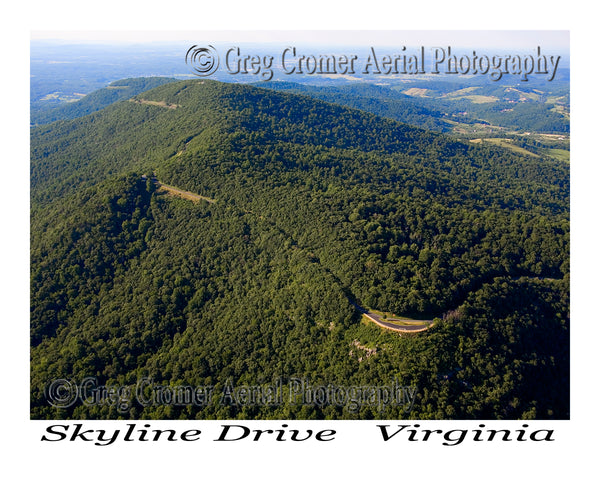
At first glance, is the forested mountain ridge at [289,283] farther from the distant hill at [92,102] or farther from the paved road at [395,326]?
the distant hill at [92,102]

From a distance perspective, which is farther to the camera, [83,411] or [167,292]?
[167,292]

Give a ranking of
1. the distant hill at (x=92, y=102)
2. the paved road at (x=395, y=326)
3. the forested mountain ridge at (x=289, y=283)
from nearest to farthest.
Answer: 1. the forested mountain ridge at (x=289, y=283)
2. the paved road at (x=395, y=326)
3. the distant hill at (x=92, y=102)

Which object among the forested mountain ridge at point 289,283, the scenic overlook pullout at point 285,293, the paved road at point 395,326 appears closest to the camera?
the scenic overlook pullout at point 285,293

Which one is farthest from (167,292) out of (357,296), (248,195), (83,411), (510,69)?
(510,69)

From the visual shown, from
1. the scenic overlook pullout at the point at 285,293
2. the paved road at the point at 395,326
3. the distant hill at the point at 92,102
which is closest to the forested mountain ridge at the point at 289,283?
the scenic overlook pullout at the point at 285,293

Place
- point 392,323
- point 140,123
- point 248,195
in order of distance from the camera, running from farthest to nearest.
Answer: point 140,123 < point 248,195 < point 392,323

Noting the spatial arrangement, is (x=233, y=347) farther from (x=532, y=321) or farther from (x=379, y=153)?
(x=379, y=153)
